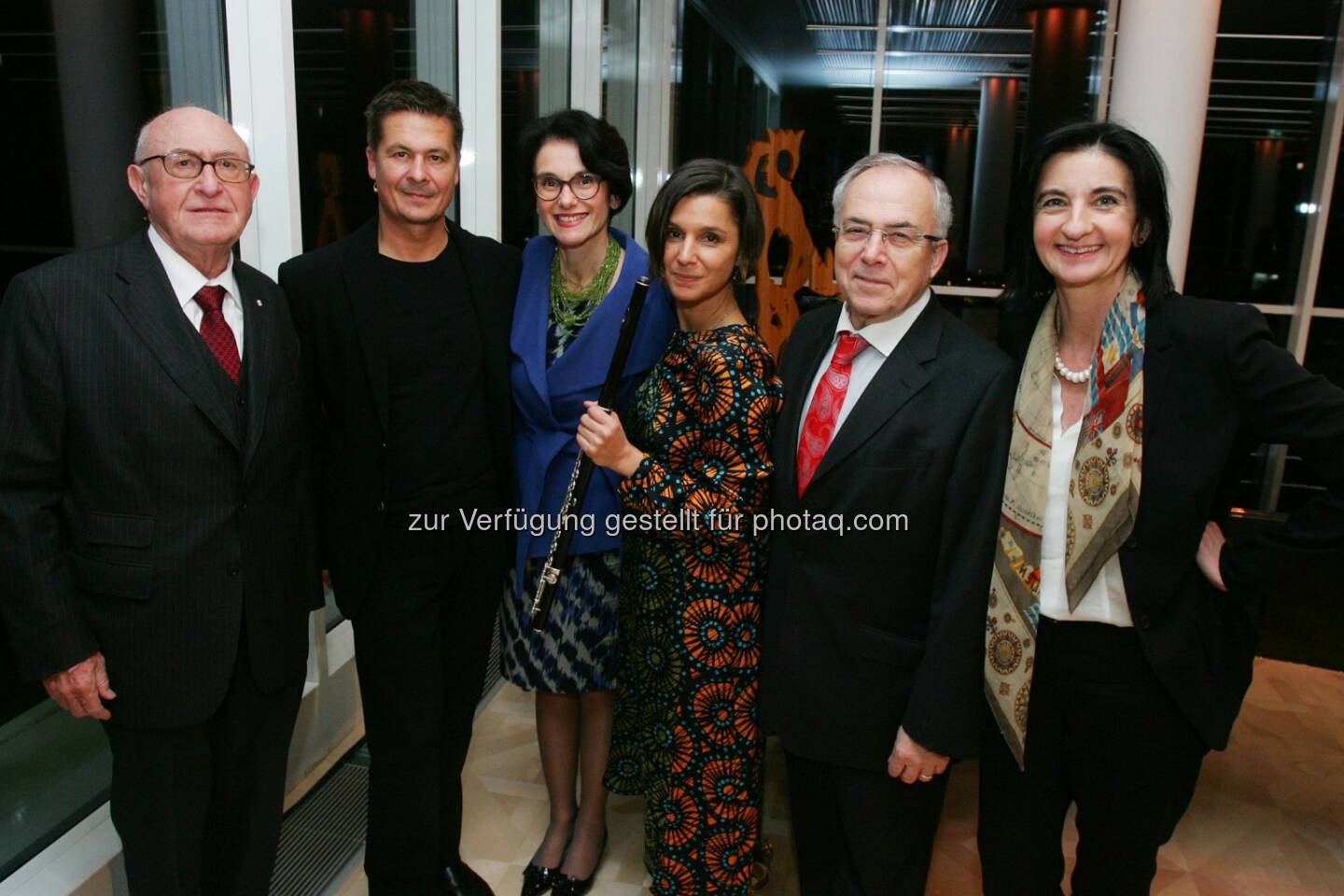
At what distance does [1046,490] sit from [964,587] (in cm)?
22

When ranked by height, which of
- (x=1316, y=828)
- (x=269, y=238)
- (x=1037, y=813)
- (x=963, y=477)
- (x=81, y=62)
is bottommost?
(x=1316, y=828)

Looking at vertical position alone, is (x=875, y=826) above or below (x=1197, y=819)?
above

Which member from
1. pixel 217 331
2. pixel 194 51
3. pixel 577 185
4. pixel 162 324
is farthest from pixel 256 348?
pixel 194 51

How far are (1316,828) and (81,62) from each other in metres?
3.84

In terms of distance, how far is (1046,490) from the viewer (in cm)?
154

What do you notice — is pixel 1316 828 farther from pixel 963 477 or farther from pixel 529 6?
pixel 529 6

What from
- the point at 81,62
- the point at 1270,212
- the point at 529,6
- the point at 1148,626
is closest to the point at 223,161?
the point at 81,62

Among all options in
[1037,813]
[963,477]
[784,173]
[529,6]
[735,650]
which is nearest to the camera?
[963,477]

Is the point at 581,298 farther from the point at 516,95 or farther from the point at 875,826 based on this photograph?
the point at 516,95

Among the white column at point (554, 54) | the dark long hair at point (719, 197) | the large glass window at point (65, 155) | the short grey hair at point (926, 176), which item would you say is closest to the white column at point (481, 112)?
the white column at point (554, 54)

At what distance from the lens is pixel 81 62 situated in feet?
6.34

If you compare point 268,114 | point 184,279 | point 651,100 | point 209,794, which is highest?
point 651,100

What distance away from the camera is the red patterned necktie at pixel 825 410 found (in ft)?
5.36

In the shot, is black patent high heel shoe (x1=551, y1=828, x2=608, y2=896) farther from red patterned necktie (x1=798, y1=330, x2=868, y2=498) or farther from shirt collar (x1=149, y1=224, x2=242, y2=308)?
shirt collar (x1=149, y1=224, x2=242, y2=308)
